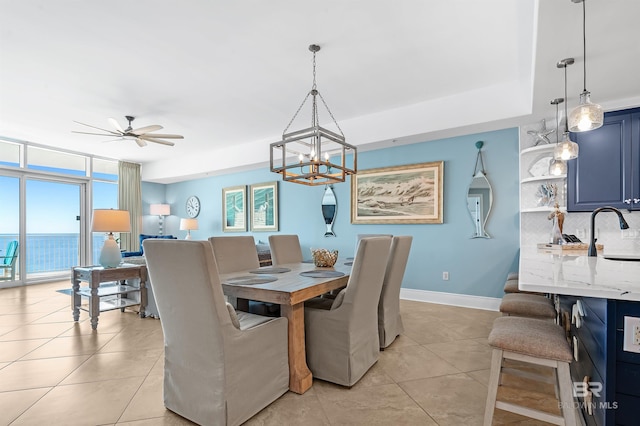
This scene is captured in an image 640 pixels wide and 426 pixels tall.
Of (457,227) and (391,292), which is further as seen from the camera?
(457,227)

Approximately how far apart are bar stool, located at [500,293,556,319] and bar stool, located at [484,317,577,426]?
560 millimetres

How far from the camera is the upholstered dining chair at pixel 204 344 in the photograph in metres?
1.49

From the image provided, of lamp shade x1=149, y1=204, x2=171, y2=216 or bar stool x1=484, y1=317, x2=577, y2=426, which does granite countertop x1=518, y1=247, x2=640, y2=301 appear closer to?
bar stool x1=484, y1=317, x2=577, y2=426

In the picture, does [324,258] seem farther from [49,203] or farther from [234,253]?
[49,203]

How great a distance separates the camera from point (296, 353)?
1956 millimetres

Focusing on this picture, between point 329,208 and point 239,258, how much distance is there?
8.24ft

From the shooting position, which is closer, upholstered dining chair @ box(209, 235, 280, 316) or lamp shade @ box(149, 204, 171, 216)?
upholstered dining chair @ box(209, 235, 280, 316)

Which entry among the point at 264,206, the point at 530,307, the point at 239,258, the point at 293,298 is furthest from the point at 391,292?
the point at 264,206

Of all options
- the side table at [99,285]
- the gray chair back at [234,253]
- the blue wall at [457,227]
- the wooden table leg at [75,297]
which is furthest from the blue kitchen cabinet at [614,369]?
the wooden table leg at [75,297]

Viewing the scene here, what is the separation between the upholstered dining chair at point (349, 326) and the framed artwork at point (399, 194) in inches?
89.4

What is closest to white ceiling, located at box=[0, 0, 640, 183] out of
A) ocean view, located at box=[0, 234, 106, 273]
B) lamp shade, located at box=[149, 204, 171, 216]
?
ocean view, located at box=[0, 234, 106, 273]

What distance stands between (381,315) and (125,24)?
307 cm

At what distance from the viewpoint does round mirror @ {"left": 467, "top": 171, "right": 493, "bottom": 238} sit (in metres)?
3.82

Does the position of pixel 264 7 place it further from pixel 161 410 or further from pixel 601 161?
pixel 601 161
